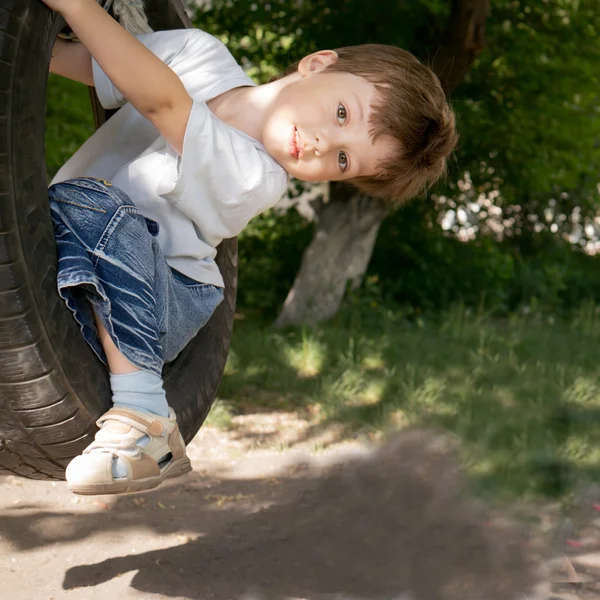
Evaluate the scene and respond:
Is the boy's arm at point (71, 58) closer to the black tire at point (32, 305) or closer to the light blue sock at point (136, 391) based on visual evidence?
the black tire at point (32, 305)

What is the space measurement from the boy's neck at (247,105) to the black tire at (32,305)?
54 cm

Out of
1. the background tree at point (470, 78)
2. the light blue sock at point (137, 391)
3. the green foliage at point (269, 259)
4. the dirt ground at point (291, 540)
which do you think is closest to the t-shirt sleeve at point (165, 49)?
the light blue sock at point (137, 391)

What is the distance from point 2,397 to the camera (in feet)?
7.18

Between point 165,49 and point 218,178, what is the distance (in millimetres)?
542

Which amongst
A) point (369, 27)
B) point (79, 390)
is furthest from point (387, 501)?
point (369, 27)

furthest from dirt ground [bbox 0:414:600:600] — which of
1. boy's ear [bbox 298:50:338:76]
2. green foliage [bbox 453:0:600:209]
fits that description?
green foliage [bbox 453:0:600:209]

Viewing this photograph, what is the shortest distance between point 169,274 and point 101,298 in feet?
0.80

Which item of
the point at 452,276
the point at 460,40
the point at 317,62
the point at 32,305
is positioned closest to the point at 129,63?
the point at 32,305

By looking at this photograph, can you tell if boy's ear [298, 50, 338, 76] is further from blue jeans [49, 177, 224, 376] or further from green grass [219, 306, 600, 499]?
green grass [219, 306, 600, 499]

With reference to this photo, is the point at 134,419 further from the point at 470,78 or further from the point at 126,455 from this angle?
the point at 470,78

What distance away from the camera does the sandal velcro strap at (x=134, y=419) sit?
7.39 feet

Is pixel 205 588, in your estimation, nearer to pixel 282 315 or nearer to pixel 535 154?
pixel 282 315

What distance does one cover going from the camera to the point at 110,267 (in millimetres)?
2217

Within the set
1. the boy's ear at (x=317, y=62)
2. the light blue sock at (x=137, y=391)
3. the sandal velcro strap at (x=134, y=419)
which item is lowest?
the sandal velcro strap at (x=134, y=419)
